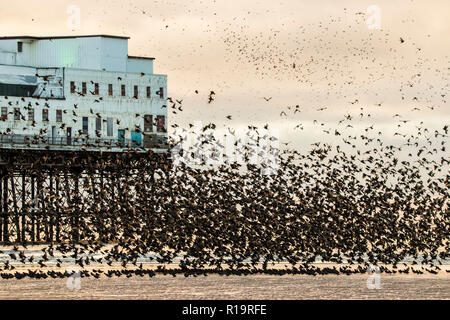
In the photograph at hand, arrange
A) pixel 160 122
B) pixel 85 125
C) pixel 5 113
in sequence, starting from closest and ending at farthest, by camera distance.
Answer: pixel 5 113 → pixel 85 125 → pixel 160 122

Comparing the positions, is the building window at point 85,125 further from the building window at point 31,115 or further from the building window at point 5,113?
the building window at point 5,113

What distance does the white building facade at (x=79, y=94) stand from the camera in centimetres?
8081

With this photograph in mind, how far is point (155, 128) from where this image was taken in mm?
84750

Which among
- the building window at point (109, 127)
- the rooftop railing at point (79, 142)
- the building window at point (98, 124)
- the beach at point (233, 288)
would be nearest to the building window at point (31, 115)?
the rooftop railing at point (79, 142)

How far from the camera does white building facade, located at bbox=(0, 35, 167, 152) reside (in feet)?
265

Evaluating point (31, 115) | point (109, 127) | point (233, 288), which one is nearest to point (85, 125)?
point (109, 127)

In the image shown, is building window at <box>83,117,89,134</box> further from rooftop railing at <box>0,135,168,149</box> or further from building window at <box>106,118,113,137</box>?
building window at <box>106,118,113,137</box>

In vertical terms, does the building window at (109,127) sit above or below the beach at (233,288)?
above

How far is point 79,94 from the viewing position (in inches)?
3228

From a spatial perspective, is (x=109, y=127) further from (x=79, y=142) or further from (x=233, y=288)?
(x=233, y=288)

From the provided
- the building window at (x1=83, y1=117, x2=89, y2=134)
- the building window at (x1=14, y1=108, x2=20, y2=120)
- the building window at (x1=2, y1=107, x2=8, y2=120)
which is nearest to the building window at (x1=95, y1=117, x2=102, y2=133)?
the building window at (x1=83, y1=117, x2=89, y2=134)

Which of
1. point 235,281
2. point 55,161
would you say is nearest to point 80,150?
point 55,161
